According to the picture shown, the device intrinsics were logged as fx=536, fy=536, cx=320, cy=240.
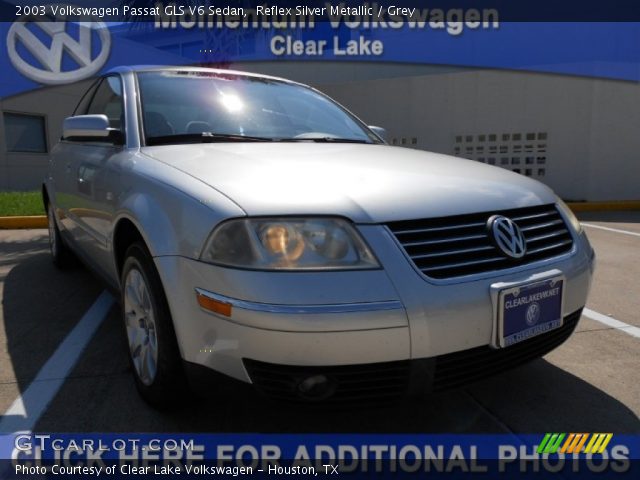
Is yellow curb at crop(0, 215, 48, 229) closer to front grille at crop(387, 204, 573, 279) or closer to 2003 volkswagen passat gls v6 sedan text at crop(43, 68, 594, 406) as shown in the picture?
2003 volkswagen passat gls v6 sedan text at crop(43, 68, 594, 406)

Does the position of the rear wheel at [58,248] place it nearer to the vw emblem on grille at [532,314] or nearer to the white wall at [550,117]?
the vw emblem on grille at [532,314]

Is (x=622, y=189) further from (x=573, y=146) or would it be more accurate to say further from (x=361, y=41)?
(x=361, y=41)

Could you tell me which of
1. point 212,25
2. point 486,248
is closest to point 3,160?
point 212,25

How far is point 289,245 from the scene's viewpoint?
5.71 ft

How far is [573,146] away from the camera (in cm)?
1093

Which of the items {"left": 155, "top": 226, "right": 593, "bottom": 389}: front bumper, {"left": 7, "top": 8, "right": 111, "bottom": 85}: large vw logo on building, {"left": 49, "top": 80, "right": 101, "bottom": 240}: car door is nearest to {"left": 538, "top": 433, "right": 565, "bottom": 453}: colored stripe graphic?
{"left": 155, "top": 226, "right": 593, "bottom": 389}: front bumper

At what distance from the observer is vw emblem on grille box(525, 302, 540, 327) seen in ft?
6.35

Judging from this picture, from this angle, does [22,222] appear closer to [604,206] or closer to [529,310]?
[529,310]

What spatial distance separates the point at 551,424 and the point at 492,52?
459 inches

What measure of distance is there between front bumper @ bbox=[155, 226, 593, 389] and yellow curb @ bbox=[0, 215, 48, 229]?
678 centimetres

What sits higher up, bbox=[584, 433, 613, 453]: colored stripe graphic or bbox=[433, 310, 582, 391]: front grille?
bbox=[433, 310, 582, 391]: front grille

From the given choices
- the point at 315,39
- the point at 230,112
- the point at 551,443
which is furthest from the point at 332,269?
the point at 315,39

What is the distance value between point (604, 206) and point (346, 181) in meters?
9.75

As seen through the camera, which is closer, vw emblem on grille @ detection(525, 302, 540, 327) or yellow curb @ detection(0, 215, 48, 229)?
vw emblem on grille @ detection(525, 302, 540, 327)
